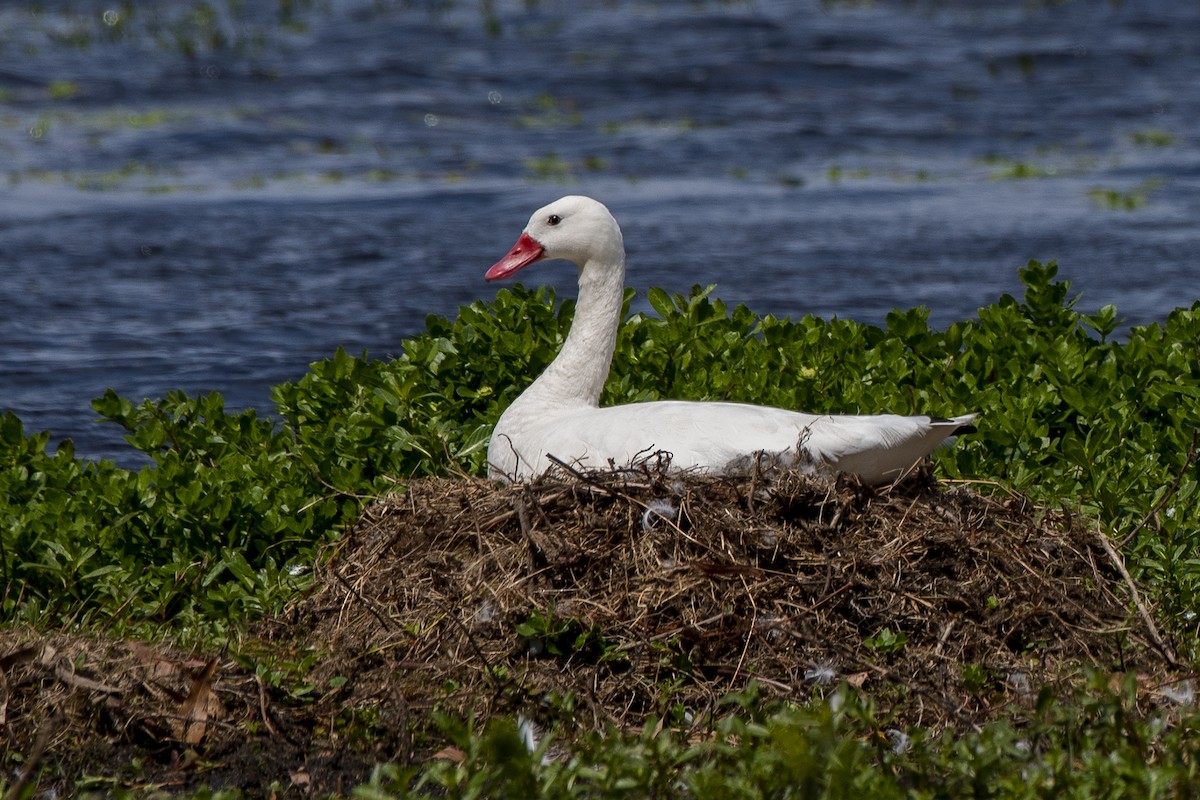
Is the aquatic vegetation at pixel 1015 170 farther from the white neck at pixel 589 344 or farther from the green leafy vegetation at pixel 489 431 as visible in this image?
the white neck at pixel 589 344

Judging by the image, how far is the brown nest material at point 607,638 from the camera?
14.9ft

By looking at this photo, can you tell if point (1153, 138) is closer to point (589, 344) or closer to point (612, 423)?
point (589, 344)

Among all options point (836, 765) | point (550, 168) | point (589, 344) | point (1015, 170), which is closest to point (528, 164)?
point (550, 168)

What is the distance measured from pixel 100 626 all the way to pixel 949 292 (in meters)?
7.51

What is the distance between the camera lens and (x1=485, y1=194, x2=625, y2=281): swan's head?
6211mm

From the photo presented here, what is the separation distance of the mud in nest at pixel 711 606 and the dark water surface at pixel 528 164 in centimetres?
381

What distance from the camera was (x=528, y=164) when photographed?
1535cm

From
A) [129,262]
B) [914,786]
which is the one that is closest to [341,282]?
[129,262]

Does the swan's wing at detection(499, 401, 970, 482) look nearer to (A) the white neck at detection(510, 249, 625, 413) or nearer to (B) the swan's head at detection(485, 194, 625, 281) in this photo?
(A) the white neck at detection(510, 249, 625, 413)

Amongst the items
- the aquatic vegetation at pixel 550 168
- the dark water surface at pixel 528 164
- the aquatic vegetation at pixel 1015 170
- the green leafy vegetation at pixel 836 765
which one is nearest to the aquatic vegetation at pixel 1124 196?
the dark water surface at pixel 528 164

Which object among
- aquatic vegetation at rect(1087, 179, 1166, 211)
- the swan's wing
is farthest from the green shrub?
aquatic vegetation at rect(1087, 179, 1166, 211)

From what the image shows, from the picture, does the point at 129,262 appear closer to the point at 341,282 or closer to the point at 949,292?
the point at 341,282

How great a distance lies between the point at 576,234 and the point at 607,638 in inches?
79.7

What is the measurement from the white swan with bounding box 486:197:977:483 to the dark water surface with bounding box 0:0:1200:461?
10.2ft
